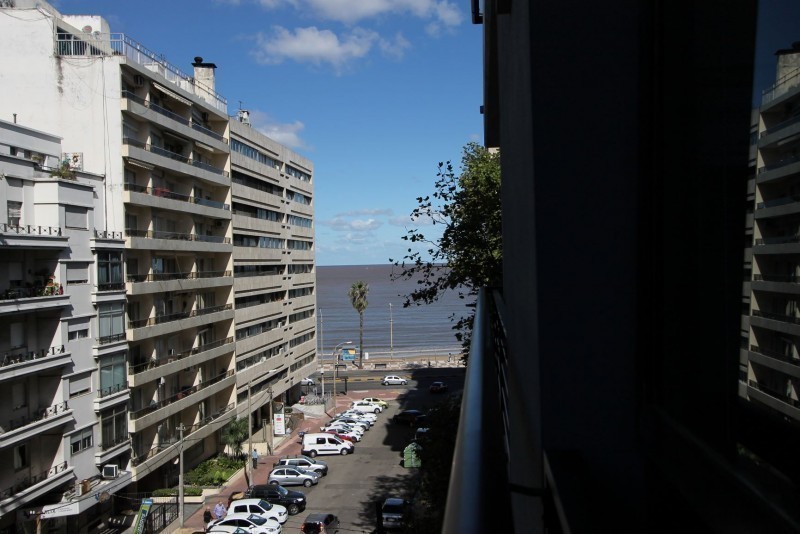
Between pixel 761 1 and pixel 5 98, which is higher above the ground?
pixel 5 98

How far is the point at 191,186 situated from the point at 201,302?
590 cm

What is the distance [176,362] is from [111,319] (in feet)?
18.1

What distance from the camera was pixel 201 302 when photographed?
33.3 metres

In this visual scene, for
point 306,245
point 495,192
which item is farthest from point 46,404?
point 306,245

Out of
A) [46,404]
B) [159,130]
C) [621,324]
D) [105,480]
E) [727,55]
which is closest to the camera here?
[727,55]

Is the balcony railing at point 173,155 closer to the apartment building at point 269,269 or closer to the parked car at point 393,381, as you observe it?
the apartment building at point 269,269

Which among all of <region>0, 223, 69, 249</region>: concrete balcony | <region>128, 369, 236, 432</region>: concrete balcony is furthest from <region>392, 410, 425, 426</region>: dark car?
<region>0, 223, 69, 249</region>: concrete balcony

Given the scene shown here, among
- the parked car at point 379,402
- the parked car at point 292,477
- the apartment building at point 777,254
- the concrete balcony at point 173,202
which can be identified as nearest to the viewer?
the apartment building at point 777,254

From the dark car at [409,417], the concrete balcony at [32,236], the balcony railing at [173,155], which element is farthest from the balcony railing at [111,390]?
the dark car at [409,417]

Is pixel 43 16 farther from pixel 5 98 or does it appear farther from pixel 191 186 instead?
pixel 191 186

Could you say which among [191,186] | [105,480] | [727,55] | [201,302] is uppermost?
[191,186]

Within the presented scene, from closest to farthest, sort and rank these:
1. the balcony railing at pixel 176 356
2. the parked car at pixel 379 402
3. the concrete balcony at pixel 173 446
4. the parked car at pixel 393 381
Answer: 1. the concrete balcony at pixel 173 446
2. the balcony railing at pixel 176 356
3. the parked car at pixel 379 402
4. the parked car at pixel 393 381

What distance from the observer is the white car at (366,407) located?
46.5m

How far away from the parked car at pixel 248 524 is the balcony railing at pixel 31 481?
5.63 metres
